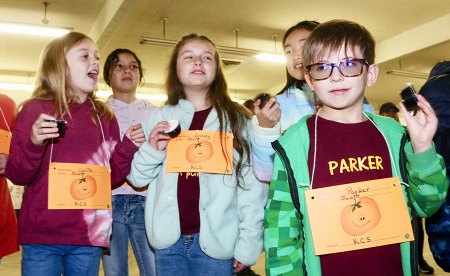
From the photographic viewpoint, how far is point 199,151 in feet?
5.19

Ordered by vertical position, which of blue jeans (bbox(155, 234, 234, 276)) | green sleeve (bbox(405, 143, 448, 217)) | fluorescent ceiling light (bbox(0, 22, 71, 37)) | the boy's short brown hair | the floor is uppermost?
fluorescent ceiling light (bbox(0, 22, 71, 37))

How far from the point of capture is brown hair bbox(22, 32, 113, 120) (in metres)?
1.71

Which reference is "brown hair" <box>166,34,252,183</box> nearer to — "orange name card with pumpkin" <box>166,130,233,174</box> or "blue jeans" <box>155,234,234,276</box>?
"orange name card with pumpkin" <box>166,130,233,174</box>

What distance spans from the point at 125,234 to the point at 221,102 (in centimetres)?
105

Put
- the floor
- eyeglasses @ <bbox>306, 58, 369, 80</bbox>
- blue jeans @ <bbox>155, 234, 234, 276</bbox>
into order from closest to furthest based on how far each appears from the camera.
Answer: eyeglasses @ <bbox>306, 58, 369, 80</bbox>, blue jeans @ <bbox>155, 234, 234, 276</bbox>, the floor

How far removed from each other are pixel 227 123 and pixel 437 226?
88 cm

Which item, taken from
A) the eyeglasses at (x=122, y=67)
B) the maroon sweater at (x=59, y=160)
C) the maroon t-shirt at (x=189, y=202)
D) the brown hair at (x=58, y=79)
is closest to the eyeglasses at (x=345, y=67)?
the maroon t-shirt at (x=189, y=202)

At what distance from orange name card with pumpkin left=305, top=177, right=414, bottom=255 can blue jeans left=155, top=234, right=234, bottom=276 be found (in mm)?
585

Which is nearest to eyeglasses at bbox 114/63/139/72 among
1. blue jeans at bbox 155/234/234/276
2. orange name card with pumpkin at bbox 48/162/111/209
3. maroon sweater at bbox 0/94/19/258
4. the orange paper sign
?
maroon sweater at bbox 0/94/19/258

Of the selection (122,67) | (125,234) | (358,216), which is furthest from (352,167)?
(122,67)

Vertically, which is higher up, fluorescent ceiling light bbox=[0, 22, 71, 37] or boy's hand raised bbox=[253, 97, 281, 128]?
fluorescent ceiling light bbox=[0, 22, 71, 37]

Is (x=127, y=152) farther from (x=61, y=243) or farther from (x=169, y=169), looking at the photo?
(x=61, y=243)

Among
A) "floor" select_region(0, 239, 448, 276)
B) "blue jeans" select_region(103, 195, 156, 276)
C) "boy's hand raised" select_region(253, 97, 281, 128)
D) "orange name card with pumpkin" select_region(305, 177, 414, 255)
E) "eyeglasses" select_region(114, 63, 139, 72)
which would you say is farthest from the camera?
"floor" select_region(0, 239, 448, 276)

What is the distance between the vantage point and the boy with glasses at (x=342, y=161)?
3.62ft
